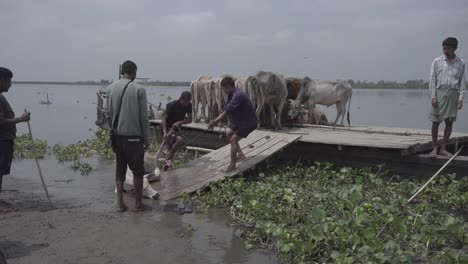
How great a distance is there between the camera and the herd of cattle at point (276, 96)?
10148mm

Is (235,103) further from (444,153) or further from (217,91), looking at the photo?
(217,91)

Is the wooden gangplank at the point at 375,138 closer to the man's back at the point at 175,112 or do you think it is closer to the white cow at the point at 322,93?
the white cow at the point at 322,93

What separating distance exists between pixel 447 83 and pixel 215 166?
3.93 m

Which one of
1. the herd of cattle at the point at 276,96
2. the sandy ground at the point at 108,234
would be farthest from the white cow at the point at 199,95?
the sandy ground at the point at 108,234

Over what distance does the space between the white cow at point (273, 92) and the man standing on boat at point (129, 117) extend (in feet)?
14.7

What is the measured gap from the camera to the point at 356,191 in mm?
5152

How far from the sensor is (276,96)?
33.4 ft

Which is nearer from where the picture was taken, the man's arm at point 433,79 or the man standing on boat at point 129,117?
the man standing on boat at point 129,117

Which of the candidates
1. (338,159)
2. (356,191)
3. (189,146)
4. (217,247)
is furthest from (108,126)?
(189,146)

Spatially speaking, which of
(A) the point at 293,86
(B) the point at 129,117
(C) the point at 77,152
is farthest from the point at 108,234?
(A) the point at 293,86

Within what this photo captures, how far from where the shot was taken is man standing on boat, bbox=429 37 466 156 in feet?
21.2

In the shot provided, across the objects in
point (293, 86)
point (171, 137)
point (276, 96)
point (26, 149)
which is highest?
point (293, 86)

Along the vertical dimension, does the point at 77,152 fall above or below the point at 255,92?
below

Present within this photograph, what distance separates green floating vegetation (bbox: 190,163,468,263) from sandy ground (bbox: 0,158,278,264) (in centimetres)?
29
